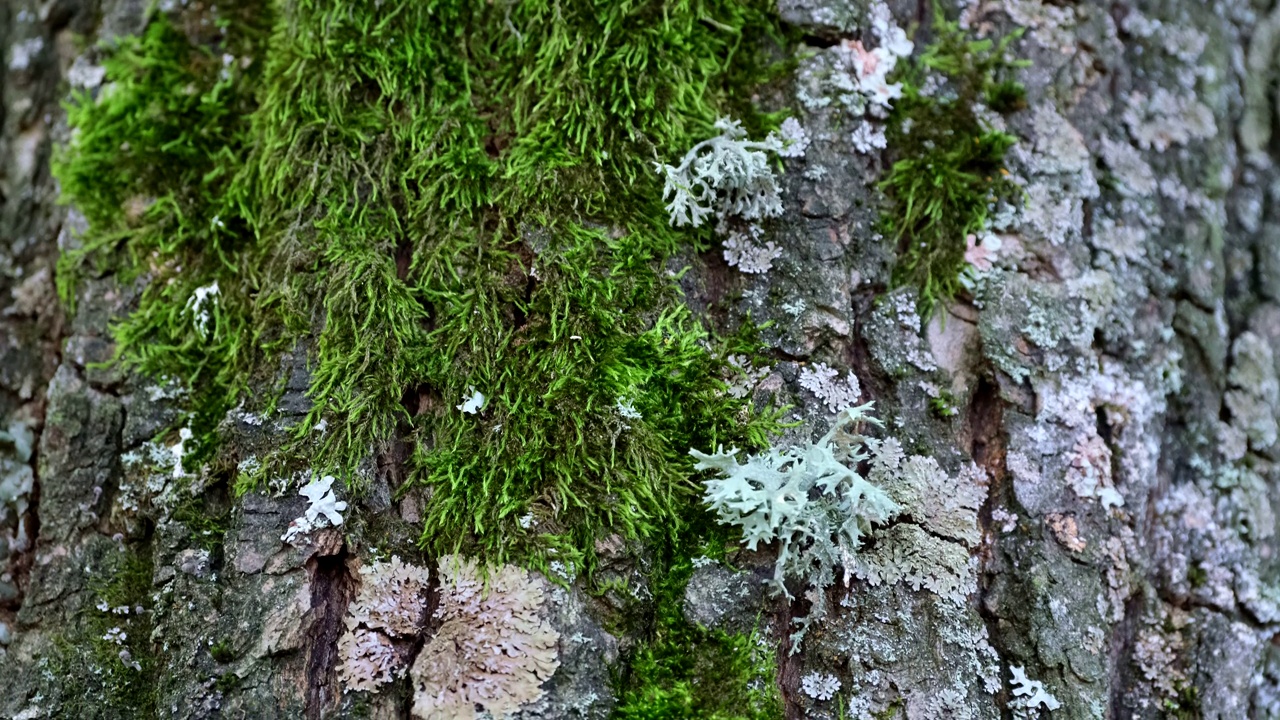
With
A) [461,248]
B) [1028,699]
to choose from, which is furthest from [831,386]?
[461,248]

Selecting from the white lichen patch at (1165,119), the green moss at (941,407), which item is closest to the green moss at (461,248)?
the green moss at (941,407)

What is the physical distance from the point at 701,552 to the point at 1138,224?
182cm

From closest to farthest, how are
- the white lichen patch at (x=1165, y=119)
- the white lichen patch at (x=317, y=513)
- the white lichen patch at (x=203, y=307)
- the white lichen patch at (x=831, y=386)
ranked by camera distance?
1. the white lichen patch at (x=317, y=513)
2. the white lichen patch at (x=831, y=386)
3. the white lichen patch at (x=203, y=307)
4. the white lichen patch at (x=1165, y=119)

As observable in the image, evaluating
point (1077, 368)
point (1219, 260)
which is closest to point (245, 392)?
point (1077, 368)

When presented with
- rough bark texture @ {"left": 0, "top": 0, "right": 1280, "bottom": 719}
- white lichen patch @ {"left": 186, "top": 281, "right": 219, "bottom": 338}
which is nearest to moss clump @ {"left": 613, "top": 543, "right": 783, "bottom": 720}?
rough bark texture @ {"left": 0, "top": 0, "right": 1280, "bottom": 719}

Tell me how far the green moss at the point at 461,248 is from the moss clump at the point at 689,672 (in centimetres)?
23

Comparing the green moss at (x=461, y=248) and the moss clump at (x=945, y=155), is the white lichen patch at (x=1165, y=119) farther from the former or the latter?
the green moss at (x=461, y=248)

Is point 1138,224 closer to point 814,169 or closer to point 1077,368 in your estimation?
point 1077,368

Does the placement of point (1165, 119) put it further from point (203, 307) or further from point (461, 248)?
point (203, 307)

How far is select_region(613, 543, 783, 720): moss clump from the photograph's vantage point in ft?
6.28

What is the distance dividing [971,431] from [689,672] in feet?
3.42

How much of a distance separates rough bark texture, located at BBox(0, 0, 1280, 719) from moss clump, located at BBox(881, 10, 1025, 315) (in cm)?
8

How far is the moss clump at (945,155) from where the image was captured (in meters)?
2.42

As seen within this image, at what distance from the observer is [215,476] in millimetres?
2166
